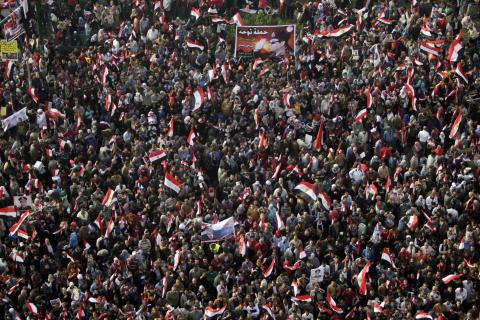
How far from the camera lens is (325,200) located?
43.0 meters

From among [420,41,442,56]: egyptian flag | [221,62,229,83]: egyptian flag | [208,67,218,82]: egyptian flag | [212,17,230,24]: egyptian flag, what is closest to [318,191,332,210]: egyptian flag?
[221,62,229,83]: egyptian flag

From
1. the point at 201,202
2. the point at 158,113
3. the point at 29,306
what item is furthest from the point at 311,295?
the point at 158,113

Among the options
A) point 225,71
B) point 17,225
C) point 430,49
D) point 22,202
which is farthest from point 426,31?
point 17,225

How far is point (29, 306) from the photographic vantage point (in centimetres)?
4059

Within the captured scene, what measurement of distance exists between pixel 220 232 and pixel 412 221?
5.79 m

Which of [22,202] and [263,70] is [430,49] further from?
[22,202]

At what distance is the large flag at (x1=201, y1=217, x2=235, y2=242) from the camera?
41781mm

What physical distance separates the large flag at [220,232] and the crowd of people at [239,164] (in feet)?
0.54

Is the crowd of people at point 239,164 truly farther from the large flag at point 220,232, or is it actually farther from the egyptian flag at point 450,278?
the large flag at point 220,232

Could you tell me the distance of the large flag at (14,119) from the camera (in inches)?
1871

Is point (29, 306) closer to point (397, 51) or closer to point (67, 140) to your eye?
point (67, 140)

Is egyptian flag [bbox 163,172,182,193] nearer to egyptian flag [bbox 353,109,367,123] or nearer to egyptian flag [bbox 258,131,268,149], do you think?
egyptian flag [bbox 258,131,268,149]

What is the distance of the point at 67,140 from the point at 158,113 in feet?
11.5

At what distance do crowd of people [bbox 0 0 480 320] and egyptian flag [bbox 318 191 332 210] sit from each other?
0.09 m
